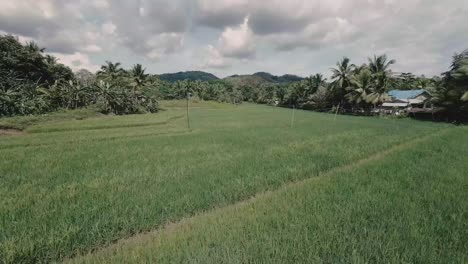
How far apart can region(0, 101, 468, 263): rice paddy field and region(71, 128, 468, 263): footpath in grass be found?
0.02 m

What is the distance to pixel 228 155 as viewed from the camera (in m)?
9.52

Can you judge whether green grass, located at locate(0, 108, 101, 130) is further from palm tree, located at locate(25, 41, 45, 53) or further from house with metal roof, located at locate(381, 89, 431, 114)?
house with metal roof, located at locate(381, 89, 431, 114)

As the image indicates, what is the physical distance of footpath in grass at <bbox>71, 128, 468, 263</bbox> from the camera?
322cm

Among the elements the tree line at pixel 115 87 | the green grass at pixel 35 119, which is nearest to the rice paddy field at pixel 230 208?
the green grass at pixel 35 119

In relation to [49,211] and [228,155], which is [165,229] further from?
[228,155]

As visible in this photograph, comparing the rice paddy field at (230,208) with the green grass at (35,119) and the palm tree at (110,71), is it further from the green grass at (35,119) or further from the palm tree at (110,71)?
the palm tree at (110,71)

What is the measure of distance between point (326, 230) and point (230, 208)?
1770 mm

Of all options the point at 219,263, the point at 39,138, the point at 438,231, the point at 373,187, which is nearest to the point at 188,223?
the point at 219,263

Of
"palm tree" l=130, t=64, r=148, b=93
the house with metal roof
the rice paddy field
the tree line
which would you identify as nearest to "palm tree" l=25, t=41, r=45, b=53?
the tree line

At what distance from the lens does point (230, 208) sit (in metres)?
5.04

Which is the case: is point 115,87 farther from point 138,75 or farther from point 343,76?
point 343,76

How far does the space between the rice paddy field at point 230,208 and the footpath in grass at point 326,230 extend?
17 millimetres

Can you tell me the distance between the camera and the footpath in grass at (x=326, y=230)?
3.22 metres

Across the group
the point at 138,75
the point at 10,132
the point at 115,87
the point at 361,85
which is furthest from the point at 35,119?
the point at 361,85
